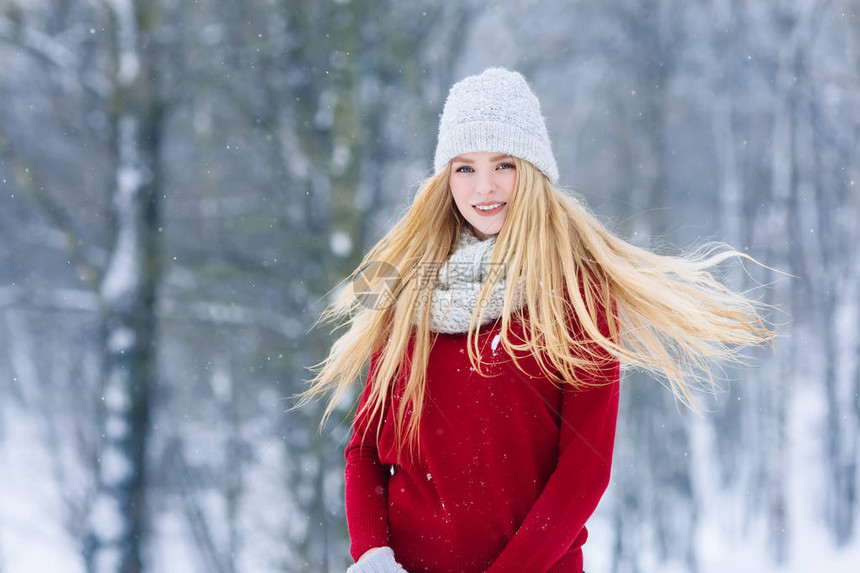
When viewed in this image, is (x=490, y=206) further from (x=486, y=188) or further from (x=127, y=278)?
(x=127, y=278)

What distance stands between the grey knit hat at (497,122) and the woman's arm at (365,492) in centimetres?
67

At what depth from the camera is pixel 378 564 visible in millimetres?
1510

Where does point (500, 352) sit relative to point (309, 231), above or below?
below

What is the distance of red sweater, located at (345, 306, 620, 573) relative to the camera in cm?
143

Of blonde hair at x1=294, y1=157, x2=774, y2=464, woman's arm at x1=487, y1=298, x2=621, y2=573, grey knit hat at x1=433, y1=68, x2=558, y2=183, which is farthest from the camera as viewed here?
grey knit hat at x1=433, y1=68, x2=558, y2=183

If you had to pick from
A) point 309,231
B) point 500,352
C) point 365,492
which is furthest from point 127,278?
point 500,352

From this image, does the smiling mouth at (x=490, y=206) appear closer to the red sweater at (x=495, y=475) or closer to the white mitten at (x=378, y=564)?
the red sweater at (x=495, y=475)

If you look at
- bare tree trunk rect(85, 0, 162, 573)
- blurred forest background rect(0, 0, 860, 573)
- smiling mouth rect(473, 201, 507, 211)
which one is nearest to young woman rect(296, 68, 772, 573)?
smiling mouth rect(473, 201, 507, 211)

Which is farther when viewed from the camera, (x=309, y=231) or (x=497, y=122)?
(x=309, y=231)

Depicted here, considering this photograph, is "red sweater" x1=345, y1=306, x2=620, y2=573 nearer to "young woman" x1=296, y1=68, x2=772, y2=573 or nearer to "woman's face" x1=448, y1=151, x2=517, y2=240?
"young woman" x1=296, y1=68, x2=772, y2=573

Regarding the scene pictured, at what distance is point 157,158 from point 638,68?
10.4 feet

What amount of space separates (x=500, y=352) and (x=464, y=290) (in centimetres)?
20

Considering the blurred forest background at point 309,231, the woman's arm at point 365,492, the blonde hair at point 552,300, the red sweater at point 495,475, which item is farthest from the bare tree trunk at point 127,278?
the red sweater at point 495,475

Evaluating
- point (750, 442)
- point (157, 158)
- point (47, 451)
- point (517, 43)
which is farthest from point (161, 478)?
point (750, 442)
